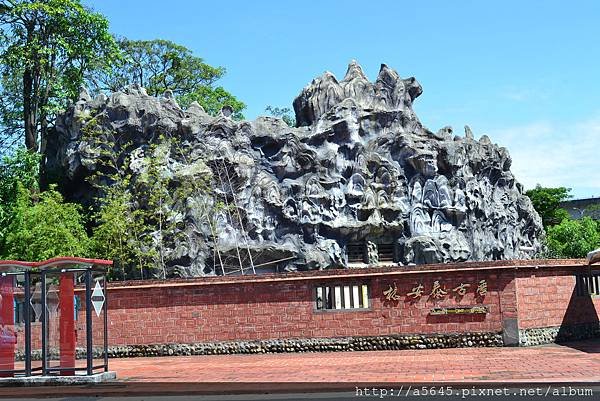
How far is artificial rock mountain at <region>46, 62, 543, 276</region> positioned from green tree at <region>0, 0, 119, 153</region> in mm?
1267

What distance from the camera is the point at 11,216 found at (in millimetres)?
25422

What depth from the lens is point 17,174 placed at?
27.7 meters

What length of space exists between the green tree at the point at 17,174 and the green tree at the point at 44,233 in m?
1.65

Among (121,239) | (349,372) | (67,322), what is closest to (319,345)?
(349,372)

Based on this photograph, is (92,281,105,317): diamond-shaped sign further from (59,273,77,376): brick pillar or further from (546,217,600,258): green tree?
(546,217,600,258): green tree

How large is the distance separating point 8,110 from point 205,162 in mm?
11626

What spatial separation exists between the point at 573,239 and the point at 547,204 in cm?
1251

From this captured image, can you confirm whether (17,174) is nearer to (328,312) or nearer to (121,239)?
(121,239)

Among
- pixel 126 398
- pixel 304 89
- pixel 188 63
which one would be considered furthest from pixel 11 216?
pixel 188 63

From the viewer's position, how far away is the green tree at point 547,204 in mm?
57188

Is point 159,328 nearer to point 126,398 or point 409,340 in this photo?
point 409,340

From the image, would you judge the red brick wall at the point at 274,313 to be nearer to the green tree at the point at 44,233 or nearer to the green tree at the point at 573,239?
the green tree at the point at 44,233

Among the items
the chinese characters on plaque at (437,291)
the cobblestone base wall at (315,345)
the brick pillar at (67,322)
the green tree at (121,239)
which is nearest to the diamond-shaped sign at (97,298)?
the brick pillar at (67,322)

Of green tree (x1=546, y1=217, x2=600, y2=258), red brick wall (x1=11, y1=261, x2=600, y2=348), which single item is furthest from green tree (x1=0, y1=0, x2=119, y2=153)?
green tree (x1=546, y1=217, x2=600, y2=258)
